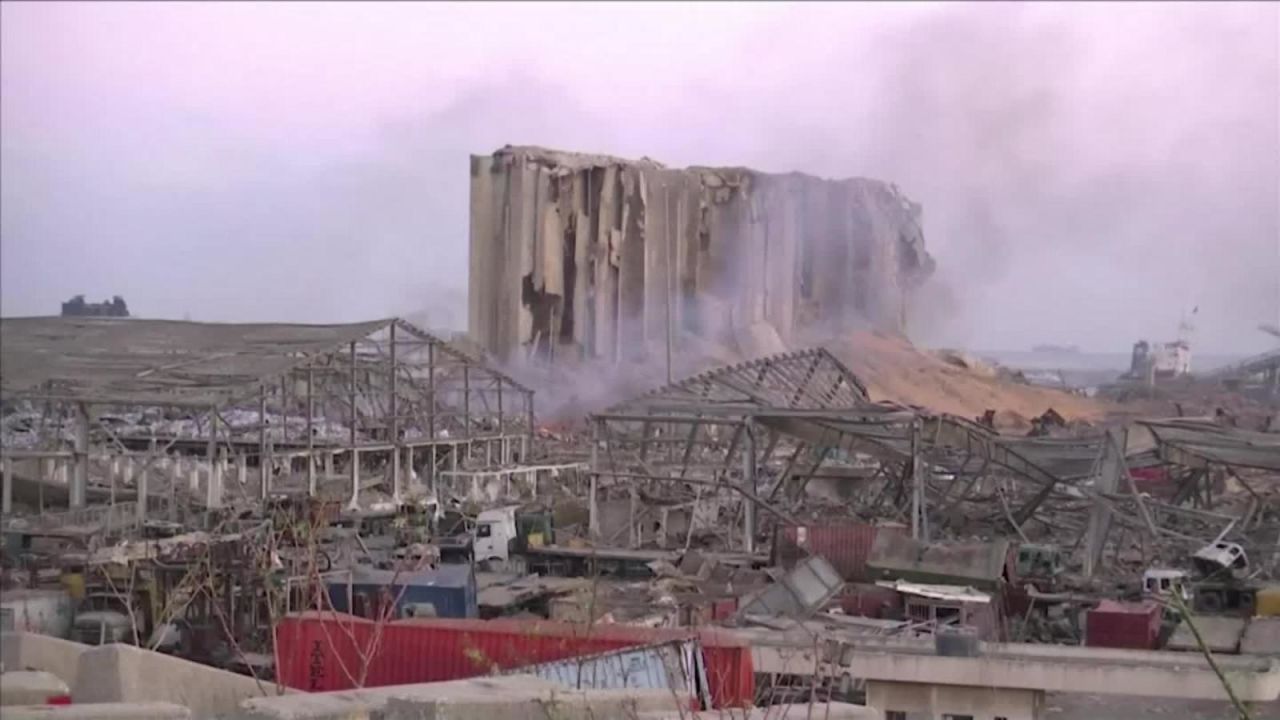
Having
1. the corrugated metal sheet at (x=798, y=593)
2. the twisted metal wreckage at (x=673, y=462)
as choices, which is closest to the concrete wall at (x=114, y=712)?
the twisted metal wreckage at (x=673, y=462)

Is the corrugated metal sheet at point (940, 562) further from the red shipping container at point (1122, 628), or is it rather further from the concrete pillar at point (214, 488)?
the concrete pillar at point (214, 488)

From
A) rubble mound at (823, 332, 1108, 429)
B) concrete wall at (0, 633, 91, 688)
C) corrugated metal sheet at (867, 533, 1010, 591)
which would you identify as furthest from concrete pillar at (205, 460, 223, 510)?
rubble mound at (823, 332, 1108, 429)

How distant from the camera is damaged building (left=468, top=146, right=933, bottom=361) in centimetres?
6353

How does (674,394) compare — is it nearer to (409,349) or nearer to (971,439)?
(971,439)

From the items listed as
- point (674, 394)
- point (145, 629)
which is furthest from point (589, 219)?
point (145, 629)

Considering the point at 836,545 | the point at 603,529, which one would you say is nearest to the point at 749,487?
the point at 836,545

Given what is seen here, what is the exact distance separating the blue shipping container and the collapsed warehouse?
0.05 meters

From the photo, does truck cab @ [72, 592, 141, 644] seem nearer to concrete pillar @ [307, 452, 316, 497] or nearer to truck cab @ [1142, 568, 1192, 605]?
concrete pillar @ [307, 452, 316, 497]

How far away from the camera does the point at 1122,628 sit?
15039 millimetres

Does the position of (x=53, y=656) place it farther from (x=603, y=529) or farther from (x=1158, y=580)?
(x=603, y=529)


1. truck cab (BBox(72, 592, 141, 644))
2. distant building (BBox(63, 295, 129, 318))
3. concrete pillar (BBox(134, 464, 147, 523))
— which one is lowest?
truck cab (BBox(72, 592, 141, 644))

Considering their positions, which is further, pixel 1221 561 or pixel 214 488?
pixel 214 488

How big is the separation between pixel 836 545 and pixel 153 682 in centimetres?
1320

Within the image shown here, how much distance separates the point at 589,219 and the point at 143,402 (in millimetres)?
47146
